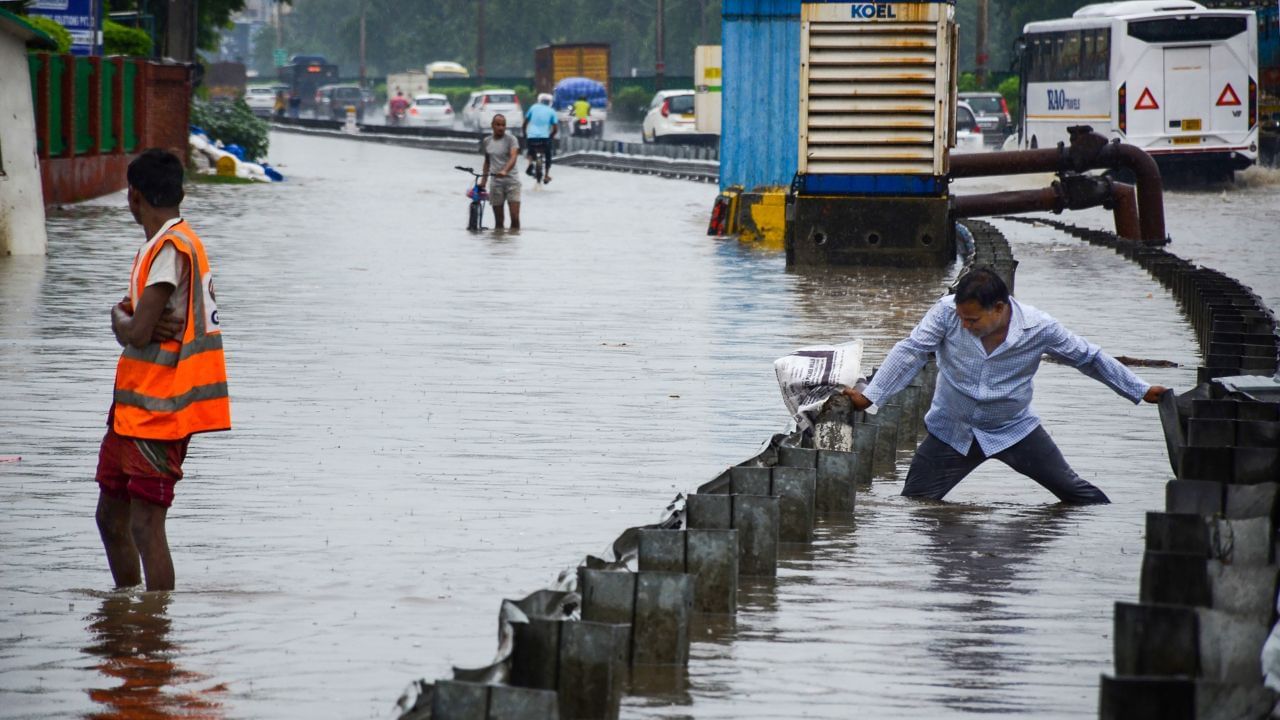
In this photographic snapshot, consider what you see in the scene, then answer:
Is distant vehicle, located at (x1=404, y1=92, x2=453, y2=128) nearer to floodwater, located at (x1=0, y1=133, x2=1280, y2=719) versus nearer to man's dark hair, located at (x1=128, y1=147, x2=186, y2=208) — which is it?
floodwater, located at (x1=0, y1=133, x2=1280, y2=719)

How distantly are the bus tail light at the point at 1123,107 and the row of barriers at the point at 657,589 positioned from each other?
29.2 metres

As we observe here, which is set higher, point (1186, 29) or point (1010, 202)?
point (1186, 29)

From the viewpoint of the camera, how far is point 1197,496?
648 centimetres

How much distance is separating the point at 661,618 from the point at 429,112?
244 feet

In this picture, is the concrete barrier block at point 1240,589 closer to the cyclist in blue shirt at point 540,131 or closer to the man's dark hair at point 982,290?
the man's dark hair at point 982,290

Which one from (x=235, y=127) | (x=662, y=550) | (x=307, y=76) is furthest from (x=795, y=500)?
(x=307, y=76)

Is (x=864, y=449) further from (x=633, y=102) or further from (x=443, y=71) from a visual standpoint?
(x=443, y=71)

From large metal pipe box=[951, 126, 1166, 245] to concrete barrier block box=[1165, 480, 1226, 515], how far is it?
16897 mm

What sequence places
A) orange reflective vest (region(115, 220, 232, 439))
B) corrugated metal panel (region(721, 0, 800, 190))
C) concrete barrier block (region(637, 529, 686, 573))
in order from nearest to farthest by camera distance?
concrete barrier block (region(637, 529, 686, 573))
orange reflective vest (region(115, 220, 232, 439))
corrugated metal panel (region(721, 0, 800, 190))

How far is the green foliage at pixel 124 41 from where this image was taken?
1389 inches

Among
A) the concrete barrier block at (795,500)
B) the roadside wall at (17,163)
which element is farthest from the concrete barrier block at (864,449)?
the roadside wall at (17,163)

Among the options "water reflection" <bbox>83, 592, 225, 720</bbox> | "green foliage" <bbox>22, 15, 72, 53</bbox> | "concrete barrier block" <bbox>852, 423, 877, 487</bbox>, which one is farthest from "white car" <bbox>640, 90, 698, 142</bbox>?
"water reflection" <bbox>83, 592, 225, 720</bbox>

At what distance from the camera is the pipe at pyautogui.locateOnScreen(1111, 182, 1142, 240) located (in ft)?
78.5

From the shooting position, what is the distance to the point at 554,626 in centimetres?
486
